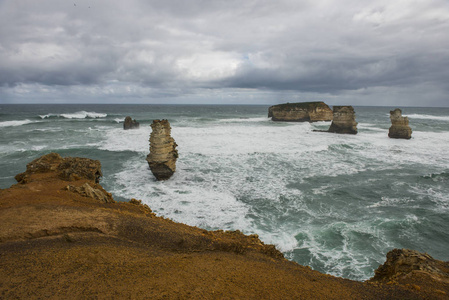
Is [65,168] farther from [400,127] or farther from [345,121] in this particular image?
[400,127]

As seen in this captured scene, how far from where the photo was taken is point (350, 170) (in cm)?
1991

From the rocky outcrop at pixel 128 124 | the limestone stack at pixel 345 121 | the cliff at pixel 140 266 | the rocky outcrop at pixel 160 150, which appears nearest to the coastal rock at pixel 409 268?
the cliff at pixel 140 266

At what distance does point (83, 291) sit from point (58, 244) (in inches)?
66.1

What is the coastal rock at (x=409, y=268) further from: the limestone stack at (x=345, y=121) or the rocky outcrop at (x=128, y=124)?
the rocky outcrop at (x=128, y=124)

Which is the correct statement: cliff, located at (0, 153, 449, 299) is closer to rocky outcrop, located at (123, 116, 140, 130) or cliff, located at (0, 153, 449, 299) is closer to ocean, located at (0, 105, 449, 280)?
ocean, located at (0, 105, 449, 280)

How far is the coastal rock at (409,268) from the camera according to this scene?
5066 millimetres

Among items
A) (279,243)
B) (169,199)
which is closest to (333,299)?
(279,243)

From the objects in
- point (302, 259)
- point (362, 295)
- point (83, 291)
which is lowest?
point (302, 259)

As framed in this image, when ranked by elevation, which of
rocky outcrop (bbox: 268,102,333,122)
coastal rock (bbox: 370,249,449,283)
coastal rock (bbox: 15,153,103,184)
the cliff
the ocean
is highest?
rocky outcrop (bbox: 268,102,333,122)

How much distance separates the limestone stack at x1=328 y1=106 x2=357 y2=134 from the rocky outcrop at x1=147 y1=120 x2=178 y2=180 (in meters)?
32.4

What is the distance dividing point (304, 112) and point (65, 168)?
57.2 m

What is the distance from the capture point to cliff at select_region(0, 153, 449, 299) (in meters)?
4.11

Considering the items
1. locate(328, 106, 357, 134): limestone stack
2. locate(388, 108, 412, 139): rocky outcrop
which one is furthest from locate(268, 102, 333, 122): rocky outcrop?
locate(388, 108, 412, 139): rocky outcrop

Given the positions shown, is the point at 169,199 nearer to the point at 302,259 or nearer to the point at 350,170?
the point at 302,259
